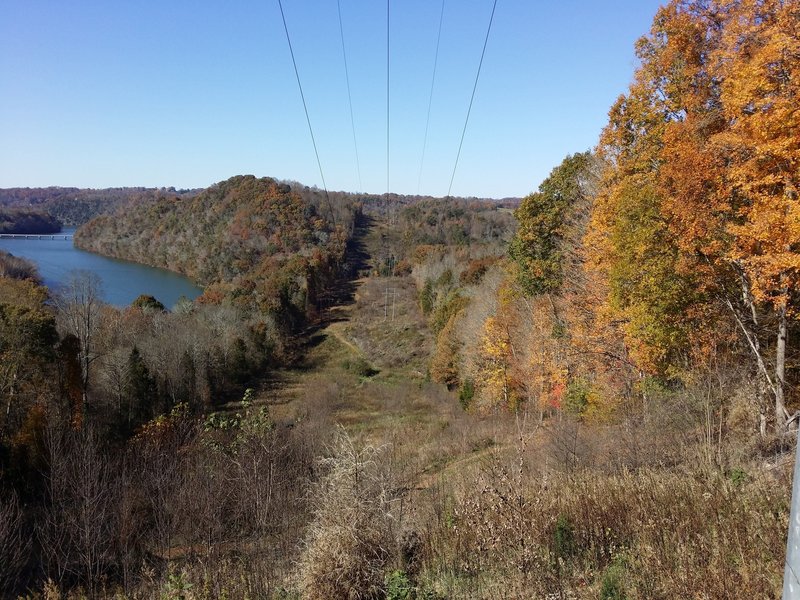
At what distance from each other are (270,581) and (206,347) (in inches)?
1322

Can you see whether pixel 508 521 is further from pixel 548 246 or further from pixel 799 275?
pixel 548 246

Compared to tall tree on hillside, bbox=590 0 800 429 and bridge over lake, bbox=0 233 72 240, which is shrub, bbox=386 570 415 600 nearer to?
tall tree on hillside, bbox=590 0 800 429

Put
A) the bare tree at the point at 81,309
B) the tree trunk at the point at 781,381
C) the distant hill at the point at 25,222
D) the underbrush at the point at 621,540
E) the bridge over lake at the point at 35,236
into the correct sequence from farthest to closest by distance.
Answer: the distant hill at the point at 25,222 < the bridge over lake at the point at 35,236 < the bare tree at the point at 81,309 < the tree trunk at the point at 781,381 < the underbrush at the point at 621,540

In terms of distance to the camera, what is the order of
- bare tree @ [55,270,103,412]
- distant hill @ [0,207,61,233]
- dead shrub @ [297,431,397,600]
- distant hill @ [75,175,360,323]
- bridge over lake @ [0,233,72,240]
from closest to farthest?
1. dead shrub @ [297,431,397,600]
2. bare tree @ [55,270,103,412]
3. distant hill @ [75,175,360,323]
4. bridge over lake @ [0,233,72,240]
5. distant hill @ [0,207,61,233]

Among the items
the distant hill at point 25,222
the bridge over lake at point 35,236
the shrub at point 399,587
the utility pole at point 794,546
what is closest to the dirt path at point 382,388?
the shrub at point 399,587

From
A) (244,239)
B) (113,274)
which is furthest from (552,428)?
(113,274)

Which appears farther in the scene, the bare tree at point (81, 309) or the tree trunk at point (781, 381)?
the bare tree at point (81, 309)

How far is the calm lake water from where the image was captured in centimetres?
7144

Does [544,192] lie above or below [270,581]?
above

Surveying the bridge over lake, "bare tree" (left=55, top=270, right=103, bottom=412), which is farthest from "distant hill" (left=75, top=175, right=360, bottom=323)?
"bare tree" (left=55, top=270, right=103, bottom=412)

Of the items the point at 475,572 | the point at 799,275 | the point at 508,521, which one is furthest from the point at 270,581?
the point at 799,275

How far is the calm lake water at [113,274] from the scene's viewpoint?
71.4 m

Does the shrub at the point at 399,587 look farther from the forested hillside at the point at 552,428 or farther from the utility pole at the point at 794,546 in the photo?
the utility pole at the point at 794,546

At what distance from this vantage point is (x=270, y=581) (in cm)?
586
